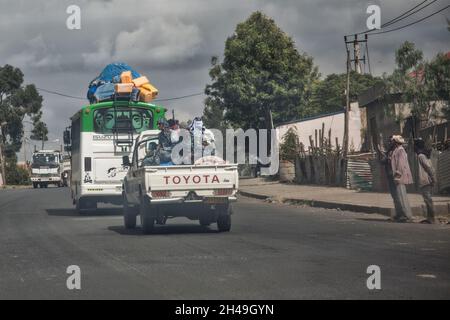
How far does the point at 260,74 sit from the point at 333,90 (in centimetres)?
2496

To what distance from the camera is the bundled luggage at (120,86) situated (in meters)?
22.3

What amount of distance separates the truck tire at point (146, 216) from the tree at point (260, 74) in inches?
1343

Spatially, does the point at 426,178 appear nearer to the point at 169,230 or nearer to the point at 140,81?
the point at 169,230

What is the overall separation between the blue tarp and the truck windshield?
137ft

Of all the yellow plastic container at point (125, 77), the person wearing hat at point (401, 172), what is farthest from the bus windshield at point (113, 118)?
the person wearing hat at point (401, 172)

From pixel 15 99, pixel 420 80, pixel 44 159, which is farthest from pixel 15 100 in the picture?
pixel 420 80

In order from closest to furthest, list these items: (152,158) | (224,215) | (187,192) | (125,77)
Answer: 1. (187,192)
2. (224,215)
3. (152,158)
4. (125,77)

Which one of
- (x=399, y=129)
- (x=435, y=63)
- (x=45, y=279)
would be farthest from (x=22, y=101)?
(x=45, y=279)

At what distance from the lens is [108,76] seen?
934 inches

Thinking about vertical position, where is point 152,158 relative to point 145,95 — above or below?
below

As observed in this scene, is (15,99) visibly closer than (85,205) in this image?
No

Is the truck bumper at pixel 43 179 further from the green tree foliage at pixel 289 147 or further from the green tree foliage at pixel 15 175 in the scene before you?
the green tree foliage at pixel 289 147

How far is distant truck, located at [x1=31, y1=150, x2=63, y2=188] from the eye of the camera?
63969 millimetres

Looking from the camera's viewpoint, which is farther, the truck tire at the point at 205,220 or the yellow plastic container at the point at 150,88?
the yellow plastic container at the point at 150,88
